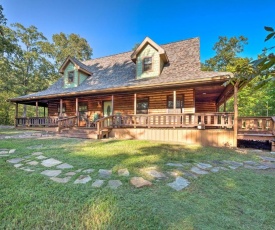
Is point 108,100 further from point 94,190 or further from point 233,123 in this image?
point 94,190

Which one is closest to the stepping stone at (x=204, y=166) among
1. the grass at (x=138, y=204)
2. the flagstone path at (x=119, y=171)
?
the flagstone path at (x=119, y=171)

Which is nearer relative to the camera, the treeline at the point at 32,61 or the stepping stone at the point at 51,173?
the stepping stone at the point at 51,173

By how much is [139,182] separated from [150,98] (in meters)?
8.96

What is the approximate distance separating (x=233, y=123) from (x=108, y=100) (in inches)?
358

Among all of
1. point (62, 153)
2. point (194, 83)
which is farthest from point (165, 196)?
point (194, 83)

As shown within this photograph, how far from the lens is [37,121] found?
14141mm

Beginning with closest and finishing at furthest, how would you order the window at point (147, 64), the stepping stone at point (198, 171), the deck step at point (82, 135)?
the stepping stone at point (198, 171) < the deck step at point (82, 135) < the window at point (147, 64)

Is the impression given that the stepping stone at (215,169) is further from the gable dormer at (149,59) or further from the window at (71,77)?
the window at (71,77)

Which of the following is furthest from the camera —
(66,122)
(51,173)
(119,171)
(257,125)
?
(66,122)

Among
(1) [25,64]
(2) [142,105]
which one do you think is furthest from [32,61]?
(2) [142,105]

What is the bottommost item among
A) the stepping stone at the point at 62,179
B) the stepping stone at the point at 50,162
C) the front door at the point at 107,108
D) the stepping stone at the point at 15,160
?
the stepping stone at the point at 62,179

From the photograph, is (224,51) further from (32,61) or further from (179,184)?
(32,61)

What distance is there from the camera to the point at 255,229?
233 cm

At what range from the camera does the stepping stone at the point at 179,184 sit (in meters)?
3.46
